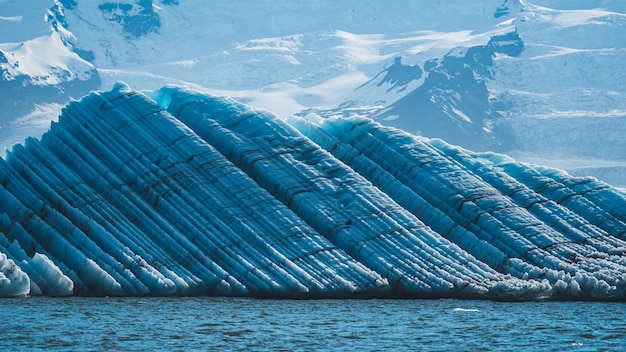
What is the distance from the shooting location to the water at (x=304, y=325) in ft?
120

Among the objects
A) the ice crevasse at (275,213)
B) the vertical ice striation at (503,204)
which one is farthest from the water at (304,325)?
the vertical ice striation at (503,204)

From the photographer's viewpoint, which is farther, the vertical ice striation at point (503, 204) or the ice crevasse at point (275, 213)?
the vertical ice striation at point (503, 204)

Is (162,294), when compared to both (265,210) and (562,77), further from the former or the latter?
(562,77)

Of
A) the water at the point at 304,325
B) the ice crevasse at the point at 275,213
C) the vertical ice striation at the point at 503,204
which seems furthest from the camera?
the vertical ice striation at the point at 503,204

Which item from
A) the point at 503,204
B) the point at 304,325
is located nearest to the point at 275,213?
the point at 503,204

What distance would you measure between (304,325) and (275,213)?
10047 millimetres

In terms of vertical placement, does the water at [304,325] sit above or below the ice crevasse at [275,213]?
below

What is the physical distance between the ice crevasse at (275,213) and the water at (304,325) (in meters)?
1.14

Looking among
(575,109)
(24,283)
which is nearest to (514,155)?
(575,109)

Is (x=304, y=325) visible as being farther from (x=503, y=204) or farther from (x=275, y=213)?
(x=503, y=204)

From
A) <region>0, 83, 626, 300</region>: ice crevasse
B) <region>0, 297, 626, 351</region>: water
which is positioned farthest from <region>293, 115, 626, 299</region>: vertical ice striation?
<region>0, 297, 626, 351</region>: water

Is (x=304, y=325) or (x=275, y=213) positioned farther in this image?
(x=275, y=213)

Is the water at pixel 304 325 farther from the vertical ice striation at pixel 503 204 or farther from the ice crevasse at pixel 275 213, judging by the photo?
the vertical ice striation at pixel 503 204

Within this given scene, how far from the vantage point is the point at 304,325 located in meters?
40.6
